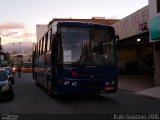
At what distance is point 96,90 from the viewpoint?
16219 mm

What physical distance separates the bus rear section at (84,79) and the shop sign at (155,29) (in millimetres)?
8733

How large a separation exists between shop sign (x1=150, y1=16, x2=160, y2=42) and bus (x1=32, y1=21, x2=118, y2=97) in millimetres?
8345

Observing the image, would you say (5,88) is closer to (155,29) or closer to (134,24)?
(155,29)

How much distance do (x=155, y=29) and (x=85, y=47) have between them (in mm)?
9719

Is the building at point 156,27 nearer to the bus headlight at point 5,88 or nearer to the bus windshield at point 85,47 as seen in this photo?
the bus windshield at point 85,47

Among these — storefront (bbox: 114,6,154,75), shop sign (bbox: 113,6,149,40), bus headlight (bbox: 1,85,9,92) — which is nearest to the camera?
bus headlight (bbox: 1,85,9,92)

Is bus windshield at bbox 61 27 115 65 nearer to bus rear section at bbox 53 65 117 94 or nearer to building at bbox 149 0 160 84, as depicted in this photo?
bus rear section at bbox 53 65 117 94

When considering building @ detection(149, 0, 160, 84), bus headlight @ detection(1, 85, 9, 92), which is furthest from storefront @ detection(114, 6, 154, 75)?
bus headlight @ detection(1, 85, 9, 92)

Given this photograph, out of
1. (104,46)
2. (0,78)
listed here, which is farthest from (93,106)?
(0,78)

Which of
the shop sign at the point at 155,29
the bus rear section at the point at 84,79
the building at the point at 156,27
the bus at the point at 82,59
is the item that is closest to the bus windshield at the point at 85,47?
the bus at the point at 82,59

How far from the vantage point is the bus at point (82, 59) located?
625 inches

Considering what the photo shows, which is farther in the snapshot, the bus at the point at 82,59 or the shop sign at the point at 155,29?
the shop sign at the point at 155,29

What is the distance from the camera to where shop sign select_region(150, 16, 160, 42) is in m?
24.1

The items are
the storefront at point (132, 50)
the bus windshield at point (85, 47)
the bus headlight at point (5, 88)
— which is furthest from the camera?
the storefront at point (132, 50)
